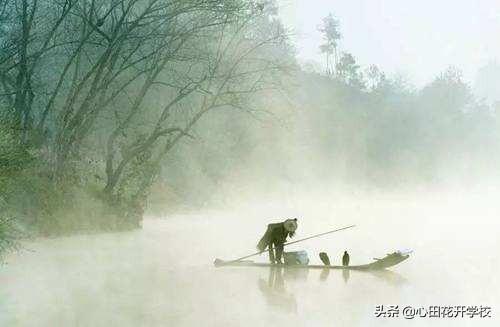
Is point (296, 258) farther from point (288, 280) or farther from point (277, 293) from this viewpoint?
point (277, 293)

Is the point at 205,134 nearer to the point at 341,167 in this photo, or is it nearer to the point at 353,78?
the point at 341,167

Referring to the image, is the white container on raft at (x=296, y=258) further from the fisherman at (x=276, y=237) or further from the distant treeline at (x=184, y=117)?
the distant treeline at (x=184, y=117)

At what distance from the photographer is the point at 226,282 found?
48.9 feet

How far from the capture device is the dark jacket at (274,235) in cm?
1633

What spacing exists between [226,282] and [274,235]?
7.42 ft

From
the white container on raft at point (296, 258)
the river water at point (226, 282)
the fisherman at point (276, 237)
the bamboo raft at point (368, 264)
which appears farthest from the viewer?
the white container on raft at point (296, 258)

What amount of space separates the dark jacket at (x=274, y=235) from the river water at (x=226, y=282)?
78cm

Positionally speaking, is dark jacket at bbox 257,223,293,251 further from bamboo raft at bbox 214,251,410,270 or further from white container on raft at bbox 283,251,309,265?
bamboo raft at bbox 214,251,410,270

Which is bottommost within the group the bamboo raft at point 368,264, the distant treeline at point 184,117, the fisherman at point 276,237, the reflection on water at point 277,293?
the reflection on water at point 277,293

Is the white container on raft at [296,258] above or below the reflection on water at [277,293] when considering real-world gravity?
above

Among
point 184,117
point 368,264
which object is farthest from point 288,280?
point 184,117

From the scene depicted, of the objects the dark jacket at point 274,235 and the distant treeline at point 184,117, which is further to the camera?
the distant treeline at point 184,117

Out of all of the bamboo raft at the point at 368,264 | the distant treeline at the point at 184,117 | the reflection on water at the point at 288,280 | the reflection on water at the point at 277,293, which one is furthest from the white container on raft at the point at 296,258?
the distant treeline at the point at 184,117

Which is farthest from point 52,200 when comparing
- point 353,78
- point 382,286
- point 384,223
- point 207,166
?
point 353,78
